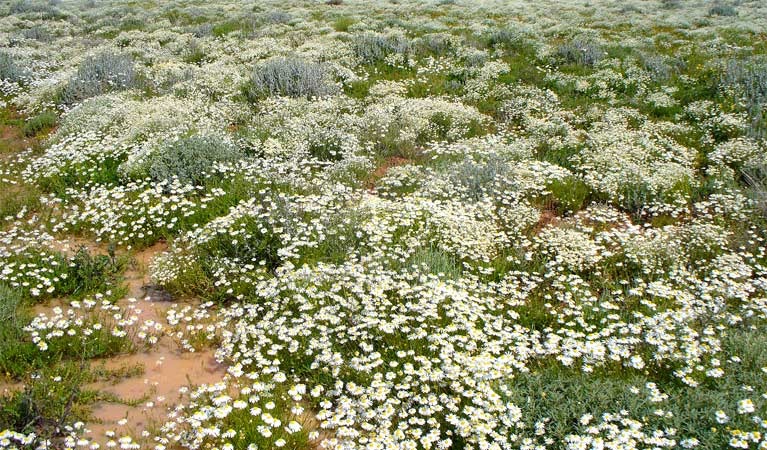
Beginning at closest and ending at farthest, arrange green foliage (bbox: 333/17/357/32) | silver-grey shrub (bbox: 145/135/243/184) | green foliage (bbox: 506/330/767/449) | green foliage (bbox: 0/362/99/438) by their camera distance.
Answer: green foliage (bbox: 506/330/767/449) < green foliage (bbox: 0/362/99/438) < silver-grey shrub (bbox: 145/135/243/184) < green foliage (bbox: 333/17/357/32)

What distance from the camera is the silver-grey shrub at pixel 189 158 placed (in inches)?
338

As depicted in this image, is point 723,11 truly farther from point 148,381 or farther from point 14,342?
point 14,342

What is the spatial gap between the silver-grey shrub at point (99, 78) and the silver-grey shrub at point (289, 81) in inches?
138

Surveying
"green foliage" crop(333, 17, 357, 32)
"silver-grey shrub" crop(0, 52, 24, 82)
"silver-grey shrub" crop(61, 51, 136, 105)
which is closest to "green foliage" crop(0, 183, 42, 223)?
"silver-grey shrub" crop(61, 51, 136, 105)

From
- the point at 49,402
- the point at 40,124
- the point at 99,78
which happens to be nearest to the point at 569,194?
the point at 49,402

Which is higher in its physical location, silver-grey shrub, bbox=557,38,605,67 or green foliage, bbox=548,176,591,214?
silver-grey shrub, bbox=557,38,605,67

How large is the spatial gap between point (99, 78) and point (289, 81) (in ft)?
17.6

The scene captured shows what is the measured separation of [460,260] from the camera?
6590 millimetres

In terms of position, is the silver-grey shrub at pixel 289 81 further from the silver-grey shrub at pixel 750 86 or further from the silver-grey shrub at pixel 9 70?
the silver-grey shrub at pixel 750 86

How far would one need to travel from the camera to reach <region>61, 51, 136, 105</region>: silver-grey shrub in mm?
13500

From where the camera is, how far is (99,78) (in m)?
14.4

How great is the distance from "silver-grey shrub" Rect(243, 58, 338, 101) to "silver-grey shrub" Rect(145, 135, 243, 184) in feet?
13.2

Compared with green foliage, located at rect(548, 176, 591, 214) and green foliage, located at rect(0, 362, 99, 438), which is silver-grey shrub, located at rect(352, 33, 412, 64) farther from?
green foliage, located at rect(0, 362, 99, 438)

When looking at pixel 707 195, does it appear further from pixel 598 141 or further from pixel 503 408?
pixel 503 408
